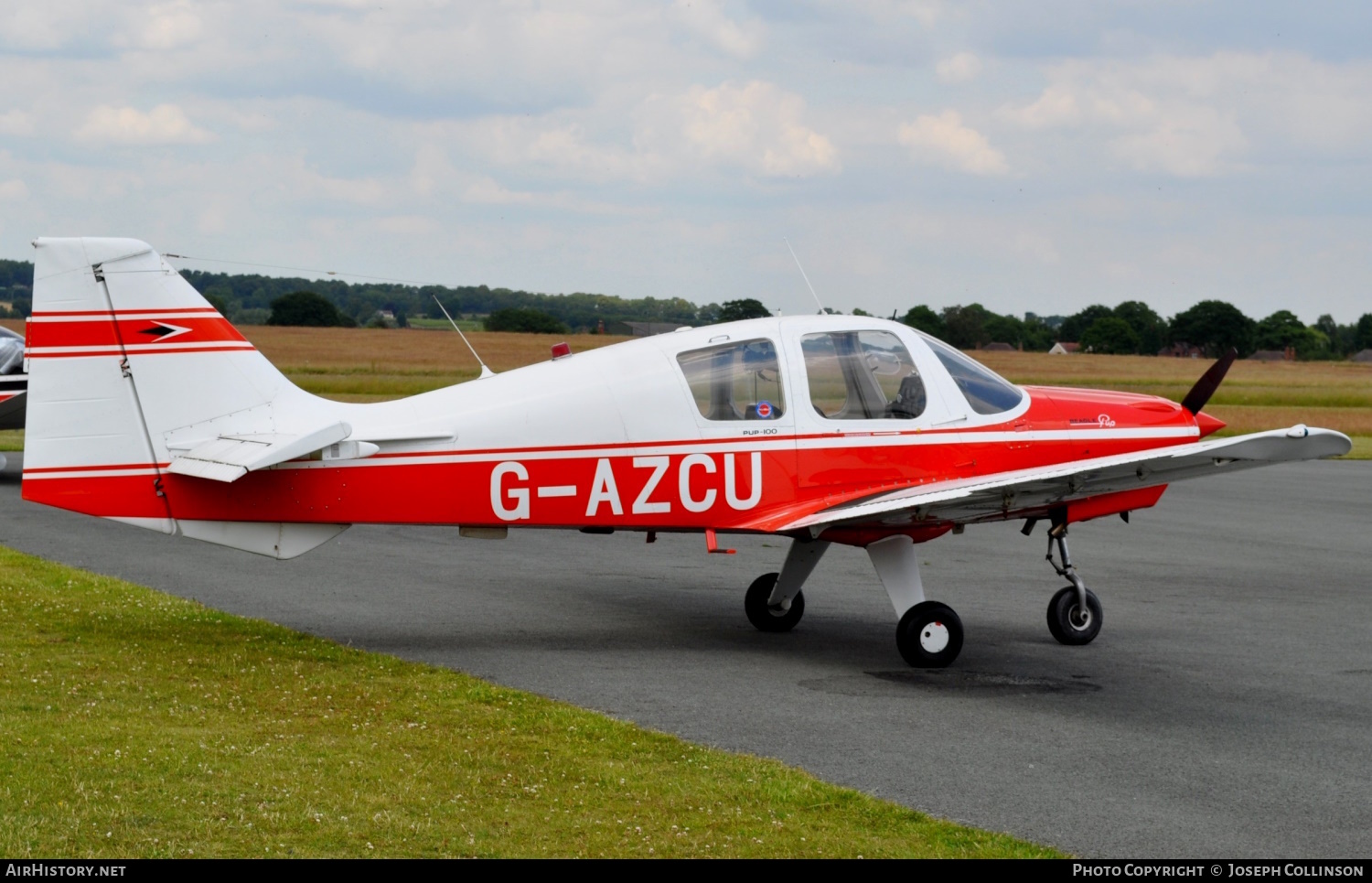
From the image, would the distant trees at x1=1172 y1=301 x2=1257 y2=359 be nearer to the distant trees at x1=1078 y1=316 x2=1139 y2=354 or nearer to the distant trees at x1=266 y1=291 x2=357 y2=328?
the distant trees at x1=1078 y1=316 x2=1139 y2=354

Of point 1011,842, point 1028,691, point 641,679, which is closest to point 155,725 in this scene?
point 641,679

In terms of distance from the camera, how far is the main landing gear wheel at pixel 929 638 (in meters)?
9.98

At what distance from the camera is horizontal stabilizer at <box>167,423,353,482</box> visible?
30.0ft

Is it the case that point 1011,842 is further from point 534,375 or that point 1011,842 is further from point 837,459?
point 534,375

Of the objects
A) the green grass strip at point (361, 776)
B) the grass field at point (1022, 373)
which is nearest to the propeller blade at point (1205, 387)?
the green grass strip at point (361, 776)

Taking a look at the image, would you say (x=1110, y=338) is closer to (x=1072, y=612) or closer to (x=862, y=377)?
(x=1072, y=612)

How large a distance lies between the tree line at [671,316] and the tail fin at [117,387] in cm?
58

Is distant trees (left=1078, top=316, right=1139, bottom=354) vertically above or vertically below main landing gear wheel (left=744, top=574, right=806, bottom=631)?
above

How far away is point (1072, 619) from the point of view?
11.1m

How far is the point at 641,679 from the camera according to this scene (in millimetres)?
9445

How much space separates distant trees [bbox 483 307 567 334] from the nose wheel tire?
6.68 m

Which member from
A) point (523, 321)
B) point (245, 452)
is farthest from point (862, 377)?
point (523, 321)

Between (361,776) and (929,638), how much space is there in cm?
463

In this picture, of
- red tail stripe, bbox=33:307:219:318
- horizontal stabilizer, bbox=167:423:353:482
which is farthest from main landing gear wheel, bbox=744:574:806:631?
red tail stripe, bbox=33:307:219:318
